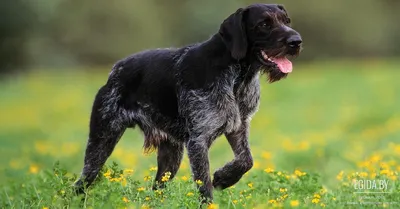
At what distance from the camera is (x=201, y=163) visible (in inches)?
308

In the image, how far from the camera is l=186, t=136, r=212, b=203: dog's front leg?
7.75 m

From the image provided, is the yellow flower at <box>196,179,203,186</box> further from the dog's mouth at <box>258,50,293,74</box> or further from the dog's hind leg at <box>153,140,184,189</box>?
the dog's mouth at <box>258,50,293,74</box>

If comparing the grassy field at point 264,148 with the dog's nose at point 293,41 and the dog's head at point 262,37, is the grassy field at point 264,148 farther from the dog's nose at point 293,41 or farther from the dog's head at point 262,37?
the dog's nose at point 293,41

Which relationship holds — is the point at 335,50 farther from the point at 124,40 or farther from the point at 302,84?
the point at 302,84

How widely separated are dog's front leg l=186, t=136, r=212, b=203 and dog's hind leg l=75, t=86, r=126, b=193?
1209 mm

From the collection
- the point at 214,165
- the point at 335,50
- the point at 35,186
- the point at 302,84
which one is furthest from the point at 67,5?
the point at 35,186

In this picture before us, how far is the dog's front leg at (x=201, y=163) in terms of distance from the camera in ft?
25.4

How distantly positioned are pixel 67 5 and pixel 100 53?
11.3 ft

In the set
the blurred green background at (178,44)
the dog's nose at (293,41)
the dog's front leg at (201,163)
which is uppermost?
the blurred green background at (178,44)

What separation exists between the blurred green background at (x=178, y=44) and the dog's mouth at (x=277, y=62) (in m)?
2.33

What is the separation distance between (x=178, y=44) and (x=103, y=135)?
36298 millimetres

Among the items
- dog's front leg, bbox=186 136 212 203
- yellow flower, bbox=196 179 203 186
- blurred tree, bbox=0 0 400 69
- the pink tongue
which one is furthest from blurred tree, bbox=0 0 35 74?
yellow flower, bbox=196 179 203 186

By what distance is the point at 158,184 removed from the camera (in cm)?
820

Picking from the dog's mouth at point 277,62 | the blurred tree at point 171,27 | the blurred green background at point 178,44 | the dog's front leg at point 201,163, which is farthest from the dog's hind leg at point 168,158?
the blurred tree at point 171,27
